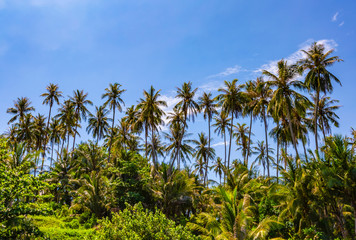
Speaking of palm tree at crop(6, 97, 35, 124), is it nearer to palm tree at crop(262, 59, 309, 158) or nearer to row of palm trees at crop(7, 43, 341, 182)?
row of palm trees at crop(7, 43, 341, 182)

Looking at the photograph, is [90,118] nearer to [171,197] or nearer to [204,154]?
[204,154]

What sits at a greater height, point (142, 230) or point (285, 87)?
point (285, 87)

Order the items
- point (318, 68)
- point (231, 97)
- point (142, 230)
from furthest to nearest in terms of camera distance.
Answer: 1. point (231, 97)
2. point (318, 68)
3. point (142, 230)

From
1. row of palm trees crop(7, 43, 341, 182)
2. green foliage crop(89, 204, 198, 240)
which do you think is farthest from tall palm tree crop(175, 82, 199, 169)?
green foliage crop(89, 204, 198, 240)

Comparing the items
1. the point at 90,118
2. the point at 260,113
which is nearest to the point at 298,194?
the point at 260,113

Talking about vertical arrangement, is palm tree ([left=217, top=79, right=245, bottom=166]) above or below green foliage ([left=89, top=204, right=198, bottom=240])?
above

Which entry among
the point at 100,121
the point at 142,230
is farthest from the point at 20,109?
the point at 142,230

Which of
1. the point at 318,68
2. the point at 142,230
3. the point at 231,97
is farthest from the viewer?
the point at 231,97

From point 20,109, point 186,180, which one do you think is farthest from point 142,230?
point 20,109

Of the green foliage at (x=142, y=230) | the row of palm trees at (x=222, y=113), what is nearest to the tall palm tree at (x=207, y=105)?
the row of palm trees at (x=222, y=113)

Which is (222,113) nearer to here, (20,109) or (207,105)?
(207,105)

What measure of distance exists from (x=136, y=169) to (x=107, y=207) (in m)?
6.48

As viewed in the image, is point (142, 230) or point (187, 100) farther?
point (187, 100)

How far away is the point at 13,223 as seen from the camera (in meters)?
13.6
